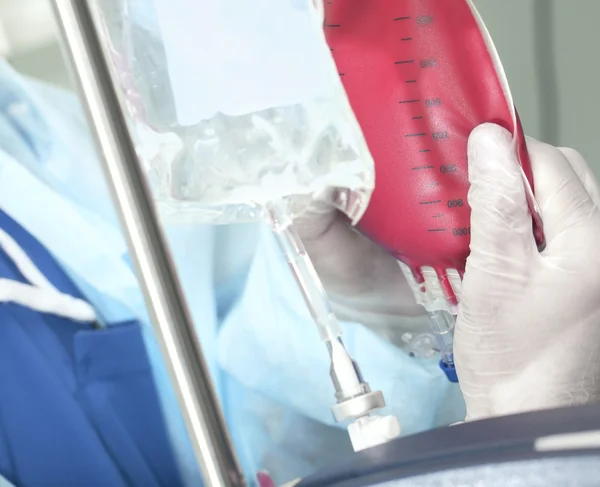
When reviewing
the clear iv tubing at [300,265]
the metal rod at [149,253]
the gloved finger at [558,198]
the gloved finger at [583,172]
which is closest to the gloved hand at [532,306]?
the gloved finger at [558,198]

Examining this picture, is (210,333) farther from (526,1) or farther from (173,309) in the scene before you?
(526,1)

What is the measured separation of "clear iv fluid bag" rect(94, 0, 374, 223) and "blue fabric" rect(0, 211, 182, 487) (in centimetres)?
18

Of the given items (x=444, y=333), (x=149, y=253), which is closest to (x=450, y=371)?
(x=444, y=333)

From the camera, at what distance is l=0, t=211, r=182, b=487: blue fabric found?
0.77 m

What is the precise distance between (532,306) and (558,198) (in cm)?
15

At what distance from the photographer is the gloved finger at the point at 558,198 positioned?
3.04 ft

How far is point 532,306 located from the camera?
36.3 inches

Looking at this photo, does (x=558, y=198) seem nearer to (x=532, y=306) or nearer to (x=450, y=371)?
(x=532, y=306)

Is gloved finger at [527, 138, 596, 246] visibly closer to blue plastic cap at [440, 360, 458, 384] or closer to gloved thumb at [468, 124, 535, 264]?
gloved thumb at [468, 124, 535, 264]

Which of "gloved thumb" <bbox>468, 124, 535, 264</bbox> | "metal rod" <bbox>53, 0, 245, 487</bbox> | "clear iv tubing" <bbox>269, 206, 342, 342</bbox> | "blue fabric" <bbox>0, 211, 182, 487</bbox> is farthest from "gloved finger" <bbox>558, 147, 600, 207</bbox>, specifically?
"metal rod" <bbox>53, 0, 245, 487</bbox>

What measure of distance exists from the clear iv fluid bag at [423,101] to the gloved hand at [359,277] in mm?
67

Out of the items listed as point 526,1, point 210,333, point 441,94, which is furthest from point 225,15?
point 526,1

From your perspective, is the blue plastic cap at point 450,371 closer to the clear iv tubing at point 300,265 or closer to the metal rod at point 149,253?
the clear iv tubing at point 300,265

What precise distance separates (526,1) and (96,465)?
37.7 inches
